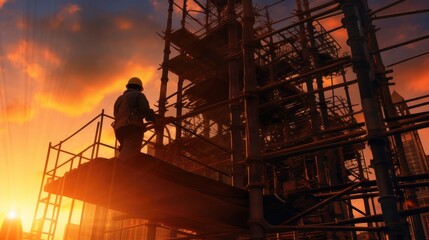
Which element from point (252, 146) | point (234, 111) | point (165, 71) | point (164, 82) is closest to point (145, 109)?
point (252, 146)

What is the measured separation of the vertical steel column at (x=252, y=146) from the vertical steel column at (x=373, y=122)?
7.23ft

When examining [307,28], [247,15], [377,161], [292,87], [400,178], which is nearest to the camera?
[377,161]

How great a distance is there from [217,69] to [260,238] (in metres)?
11.3

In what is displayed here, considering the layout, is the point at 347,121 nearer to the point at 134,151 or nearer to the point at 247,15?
the point at 247,15

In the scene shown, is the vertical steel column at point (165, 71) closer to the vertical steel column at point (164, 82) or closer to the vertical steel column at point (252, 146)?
the vertical steel column at point (164, 82)

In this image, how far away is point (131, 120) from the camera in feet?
22.1

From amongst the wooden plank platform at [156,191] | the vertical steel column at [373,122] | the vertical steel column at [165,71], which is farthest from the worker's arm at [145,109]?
the vertical steel column at [165,71]

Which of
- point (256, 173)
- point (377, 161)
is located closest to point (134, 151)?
point (256, 173)

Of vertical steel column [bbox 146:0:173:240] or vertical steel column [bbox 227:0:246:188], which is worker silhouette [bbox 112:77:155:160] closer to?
vertical steel column [bbox 227:0:246:188]

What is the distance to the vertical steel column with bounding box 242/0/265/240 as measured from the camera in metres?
7.00

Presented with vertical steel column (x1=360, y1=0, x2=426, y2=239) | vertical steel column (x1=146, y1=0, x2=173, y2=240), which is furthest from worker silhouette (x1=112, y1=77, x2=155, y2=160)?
vertical steel column (x1=360, y1=0, x2=426, y2=239)

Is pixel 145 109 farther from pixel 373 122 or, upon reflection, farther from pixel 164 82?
pixel 164 82

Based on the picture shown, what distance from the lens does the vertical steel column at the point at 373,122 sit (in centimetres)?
568

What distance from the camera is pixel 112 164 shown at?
20.0 ft
